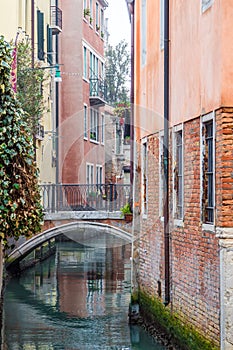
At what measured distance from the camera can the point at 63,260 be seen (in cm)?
3209

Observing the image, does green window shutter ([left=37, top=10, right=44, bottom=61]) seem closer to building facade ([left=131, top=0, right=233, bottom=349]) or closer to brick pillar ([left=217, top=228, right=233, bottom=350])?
building facade ([left=131, top=0, right=233, bottom=349])

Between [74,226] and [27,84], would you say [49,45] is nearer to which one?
[74,226]

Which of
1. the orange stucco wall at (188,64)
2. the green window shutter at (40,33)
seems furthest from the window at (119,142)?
the orange stucco wall at (188,64)

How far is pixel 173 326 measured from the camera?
45.3ft

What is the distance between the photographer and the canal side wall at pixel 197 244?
34.7 feet

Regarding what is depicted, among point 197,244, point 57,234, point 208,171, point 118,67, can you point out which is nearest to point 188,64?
point 208,171

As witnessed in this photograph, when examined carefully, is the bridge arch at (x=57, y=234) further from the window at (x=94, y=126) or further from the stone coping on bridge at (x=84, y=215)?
the window at (x=94, y=126)

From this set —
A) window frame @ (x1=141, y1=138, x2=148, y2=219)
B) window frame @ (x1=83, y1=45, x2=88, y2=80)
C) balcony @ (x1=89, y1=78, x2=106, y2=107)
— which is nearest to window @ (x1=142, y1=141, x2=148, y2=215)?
window frame @ (x1=141, y1=138, x2=148, y2=219)

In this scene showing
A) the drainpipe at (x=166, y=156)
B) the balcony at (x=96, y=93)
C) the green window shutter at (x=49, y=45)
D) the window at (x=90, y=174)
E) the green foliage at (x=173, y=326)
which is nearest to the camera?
the green foliage at (x=173, y=326)

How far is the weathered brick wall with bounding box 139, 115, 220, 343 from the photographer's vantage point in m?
→ 11.2

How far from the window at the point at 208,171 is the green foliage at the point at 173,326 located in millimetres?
1528

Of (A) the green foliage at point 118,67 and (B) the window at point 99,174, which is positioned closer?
(B) the window at point 99,174

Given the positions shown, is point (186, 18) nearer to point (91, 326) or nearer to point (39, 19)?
point (91, 326)

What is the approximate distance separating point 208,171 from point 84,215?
1342 cm
